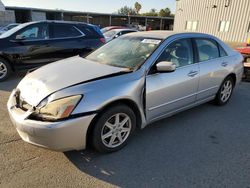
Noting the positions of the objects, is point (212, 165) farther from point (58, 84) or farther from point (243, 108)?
point (243, 108)

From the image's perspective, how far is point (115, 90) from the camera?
2.81m

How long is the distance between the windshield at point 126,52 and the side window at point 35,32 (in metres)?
3.25

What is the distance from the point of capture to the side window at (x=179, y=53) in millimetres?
3498

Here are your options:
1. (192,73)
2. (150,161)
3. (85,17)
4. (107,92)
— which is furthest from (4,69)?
(85,17)

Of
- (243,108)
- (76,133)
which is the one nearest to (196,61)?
(243,108)

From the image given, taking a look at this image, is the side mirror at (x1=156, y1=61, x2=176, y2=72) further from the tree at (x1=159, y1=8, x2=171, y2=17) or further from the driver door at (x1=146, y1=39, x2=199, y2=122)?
the tree at (x1=159, y1=8, x2=171, y2=17)

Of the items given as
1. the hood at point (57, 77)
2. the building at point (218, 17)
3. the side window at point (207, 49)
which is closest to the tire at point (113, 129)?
the hood at point (57, 77)

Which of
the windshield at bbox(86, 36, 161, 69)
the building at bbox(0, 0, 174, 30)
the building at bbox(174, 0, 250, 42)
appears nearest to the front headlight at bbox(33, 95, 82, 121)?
the windshield at bbox(86, 36, 161, 69)

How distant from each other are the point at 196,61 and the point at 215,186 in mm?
2111

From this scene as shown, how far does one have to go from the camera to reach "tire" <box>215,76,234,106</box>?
469cm

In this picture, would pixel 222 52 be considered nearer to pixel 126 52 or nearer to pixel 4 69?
pixel 126 52

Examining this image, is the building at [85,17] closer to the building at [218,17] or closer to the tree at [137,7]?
the building at [218,17]

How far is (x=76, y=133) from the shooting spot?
2.60 m

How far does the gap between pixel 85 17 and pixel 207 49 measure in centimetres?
4771
